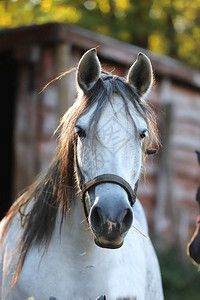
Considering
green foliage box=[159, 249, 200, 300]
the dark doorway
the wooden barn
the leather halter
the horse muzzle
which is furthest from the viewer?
the dark doorway

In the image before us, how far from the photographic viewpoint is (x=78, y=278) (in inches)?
105

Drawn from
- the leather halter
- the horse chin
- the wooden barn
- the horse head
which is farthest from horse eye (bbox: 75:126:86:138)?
the wooden barn

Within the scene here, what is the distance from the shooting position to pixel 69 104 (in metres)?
6.83

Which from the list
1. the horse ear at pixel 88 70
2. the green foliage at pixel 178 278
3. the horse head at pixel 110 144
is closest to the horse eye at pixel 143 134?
the horse head at pixel 110 144

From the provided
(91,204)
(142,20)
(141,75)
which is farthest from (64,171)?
(142,20)

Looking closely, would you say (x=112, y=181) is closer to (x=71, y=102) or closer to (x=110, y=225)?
(x=110, y=225)

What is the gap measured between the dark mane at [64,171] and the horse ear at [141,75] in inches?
2.3

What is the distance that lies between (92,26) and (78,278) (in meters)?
12.4

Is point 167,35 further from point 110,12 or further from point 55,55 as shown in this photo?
point 55,55

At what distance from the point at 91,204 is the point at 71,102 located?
4753mm

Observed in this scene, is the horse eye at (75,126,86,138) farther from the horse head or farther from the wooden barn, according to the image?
the wooden barn

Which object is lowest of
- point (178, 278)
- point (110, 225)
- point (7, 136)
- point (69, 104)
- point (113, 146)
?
point (178, 278)

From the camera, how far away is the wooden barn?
703cm

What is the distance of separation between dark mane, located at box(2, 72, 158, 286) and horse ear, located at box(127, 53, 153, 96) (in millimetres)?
57
